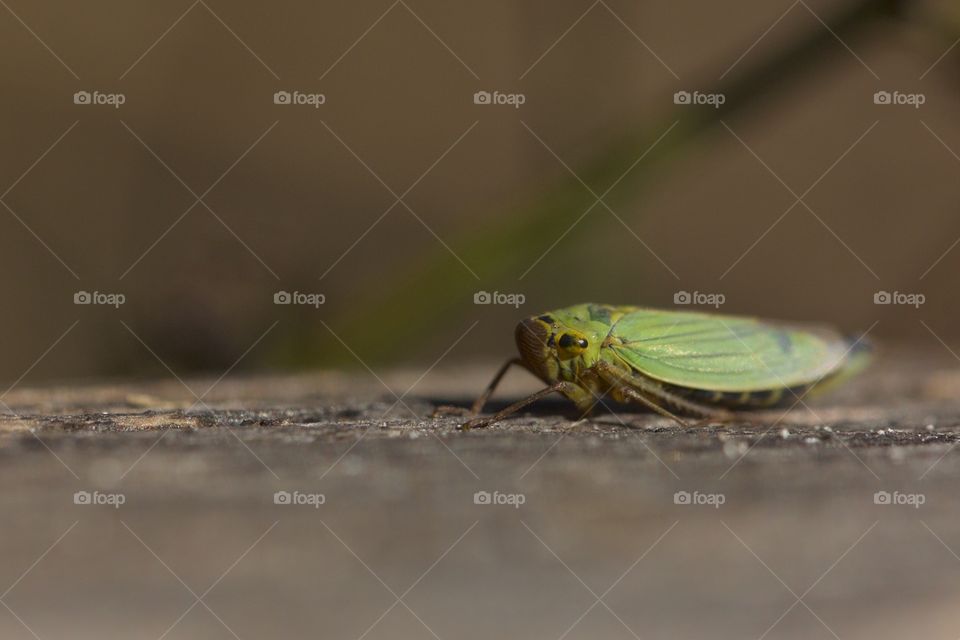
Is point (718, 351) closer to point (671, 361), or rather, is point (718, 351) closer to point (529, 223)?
point (671, 361)

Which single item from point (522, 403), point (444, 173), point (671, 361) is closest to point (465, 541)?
point (522, 403)

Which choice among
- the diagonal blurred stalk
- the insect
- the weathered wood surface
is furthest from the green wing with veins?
the weathered wood surface

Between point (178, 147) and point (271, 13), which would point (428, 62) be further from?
point (178, 147)

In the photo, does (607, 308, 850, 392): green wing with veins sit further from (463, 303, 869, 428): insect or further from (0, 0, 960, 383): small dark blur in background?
(0, 0, 960, 383): small dark blur in background

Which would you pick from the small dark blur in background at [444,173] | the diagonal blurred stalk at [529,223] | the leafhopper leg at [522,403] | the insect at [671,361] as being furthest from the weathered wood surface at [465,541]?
the small dark blur in background at [444,173]

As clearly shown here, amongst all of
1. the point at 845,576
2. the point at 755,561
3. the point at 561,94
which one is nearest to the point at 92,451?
the point at 755,561

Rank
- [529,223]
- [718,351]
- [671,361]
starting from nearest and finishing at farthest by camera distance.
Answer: [671,361]
[718,351]
[529,223]
